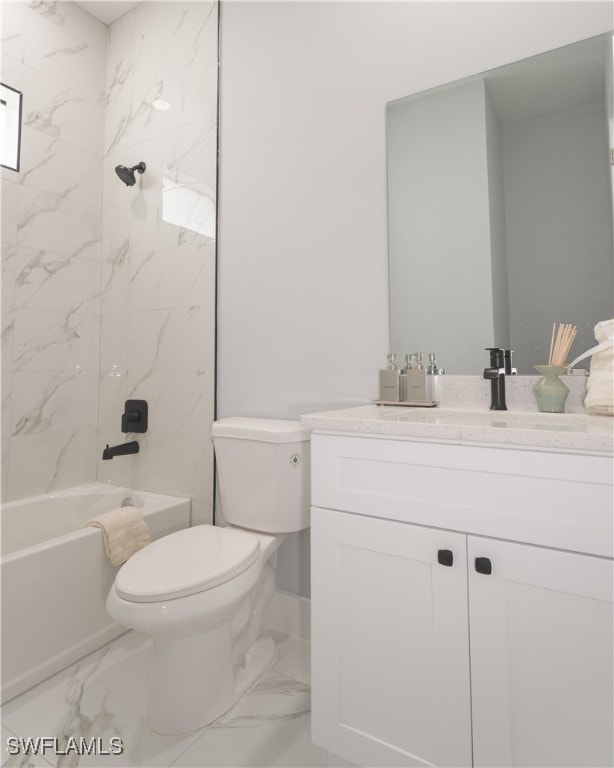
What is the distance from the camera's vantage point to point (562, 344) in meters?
1.22

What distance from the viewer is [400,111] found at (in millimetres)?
1509

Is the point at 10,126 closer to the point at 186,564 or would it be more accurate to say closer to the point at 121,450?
the point at 121,450

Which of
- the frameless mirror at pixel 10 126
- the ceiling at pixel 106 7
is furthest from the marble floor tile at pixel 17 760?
the ceiling at pixel 106 7

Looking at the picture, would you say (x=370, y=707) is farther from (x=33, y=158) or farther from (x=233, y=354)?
(x=33, y=158)

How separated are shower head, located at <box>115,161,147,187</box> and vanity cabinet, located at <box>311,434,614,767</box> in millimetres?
1793

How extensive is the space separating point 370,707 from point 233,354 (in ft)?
4.35

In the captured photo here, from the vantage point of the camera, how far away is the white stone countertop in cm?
78

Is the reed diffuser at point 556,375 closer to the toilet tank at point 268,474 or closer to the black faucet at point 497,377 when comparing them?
the black faucet at point 497,377

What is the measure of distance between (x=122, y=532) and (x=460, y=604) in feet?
4.24

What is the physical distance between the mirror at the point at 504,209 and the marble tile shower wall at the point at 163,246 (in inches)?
35.9

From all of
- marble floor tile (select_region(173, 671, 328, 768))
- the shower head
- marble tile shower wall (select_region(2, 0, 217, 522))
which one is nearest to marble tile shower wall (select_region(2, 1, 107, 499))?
marble tile shower wall (select_region(2, 0, 217, 522))

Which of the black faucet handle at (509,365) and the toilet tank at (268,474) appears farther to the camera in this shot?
the toilet tank at (268,474)

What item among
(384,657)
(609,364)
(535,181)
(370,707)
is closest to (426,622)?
(384,657)

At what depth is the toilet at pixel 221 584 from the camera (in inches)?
44.2
